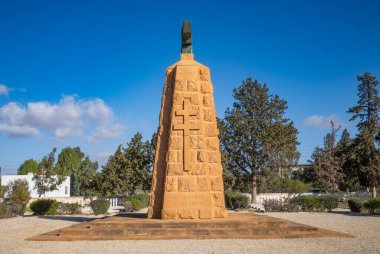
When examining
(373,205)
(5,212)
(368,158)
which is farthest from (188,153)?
(368,158)

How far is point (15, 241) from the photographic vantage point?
9.02m

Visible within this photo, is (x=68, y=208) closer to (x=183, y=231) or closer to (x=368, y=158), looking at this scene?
(x=183, y=231)

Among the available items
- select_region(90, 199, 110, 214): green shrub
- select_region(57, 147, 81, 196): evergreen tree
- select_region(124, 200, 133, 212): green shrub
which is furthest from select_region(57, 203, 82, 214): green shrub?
select_region(57, 147, 81, 196): evergreen tree

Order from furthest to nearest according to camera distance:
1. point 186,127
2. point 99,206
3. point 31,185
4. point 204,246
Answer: point 31,185, point 99,206, point 186,127, point 204,246

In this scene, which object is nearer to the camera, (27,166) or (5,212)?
(5,212)

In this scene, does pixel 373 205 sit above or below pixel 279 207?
above

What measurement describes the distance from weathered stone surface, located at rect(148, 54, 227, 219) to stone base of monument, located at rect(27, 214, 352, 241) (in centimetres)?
78

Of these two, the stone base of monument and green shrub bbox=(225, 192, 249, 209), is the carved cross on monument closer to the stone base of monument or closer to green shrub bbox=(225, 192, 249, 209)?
the stone base of monument

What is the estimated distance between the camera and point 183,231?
344 inches

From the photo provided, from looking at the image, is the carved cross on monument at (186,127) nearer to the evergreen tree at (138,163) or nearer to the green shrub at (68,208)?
the green shrub at (68,208)

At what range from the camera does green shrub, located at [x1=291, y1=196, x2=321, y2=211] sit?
2186 centimetres

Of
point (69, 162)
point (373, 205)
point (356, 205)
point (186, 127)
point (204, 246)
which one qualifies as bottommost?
point (356, 205)

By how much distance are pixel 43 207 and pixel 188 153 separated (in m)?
14.8

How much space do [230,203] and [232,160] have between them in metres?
6.73
